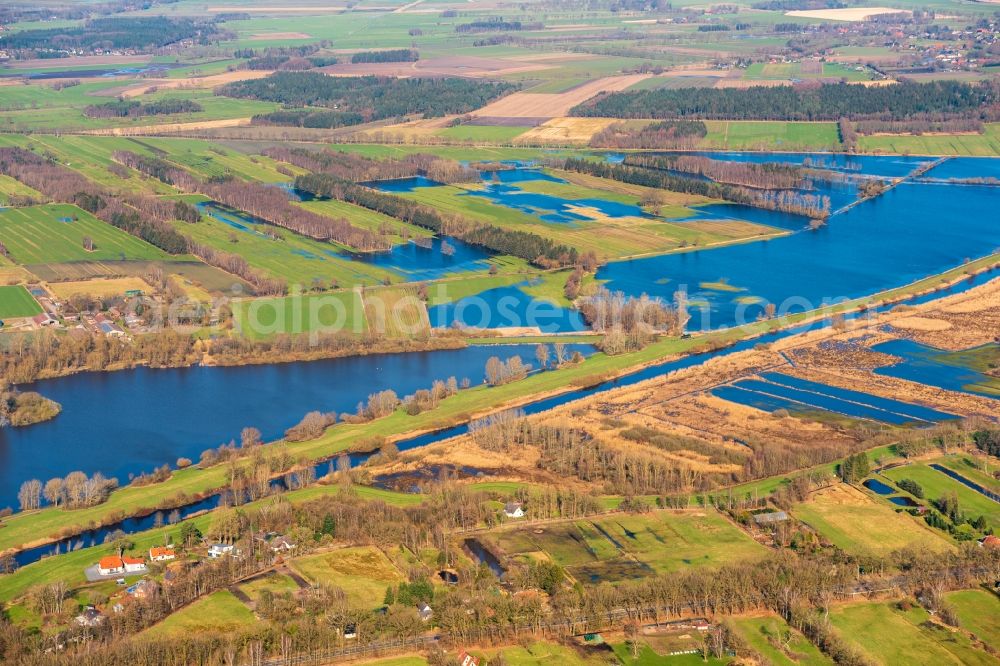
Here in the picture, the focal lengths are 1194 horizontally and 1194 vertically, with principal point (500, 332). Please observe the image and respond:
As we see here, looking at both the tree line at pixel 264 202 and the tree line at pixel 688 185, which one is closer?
the tree line at pixel 264 202

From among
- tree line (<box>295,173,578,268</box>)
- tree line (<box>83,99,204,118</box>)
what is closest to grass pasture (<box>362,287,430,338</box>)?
tree line (<box>295,173,578,268</box>)

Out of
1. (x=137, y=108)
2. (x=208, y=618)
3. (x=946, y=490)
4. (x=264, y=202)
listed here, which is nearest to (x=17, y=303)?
(x=264, y=202)

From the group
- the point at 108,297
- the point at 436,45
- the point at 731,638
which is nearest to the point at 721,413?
the point at 731,638

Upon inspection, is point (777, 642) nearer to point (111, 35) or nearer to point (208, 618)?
point (208, 618)

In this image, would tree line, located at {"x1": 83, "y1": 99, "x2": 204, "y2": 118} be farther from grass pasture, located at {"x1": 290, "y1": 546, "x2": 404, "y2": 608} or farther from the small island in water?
grass pasture, located at {"x1": 290, "y1": 546, "x2": 404, "y2": 608}

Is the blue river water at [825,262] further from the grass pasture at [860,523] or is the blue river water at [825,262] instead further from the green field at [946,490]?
the grass pasture at [860,523]

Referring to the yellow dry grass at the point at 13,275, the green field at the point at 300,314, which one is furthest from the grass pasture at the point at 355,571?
the yellow dry grass at the point at 13,275
